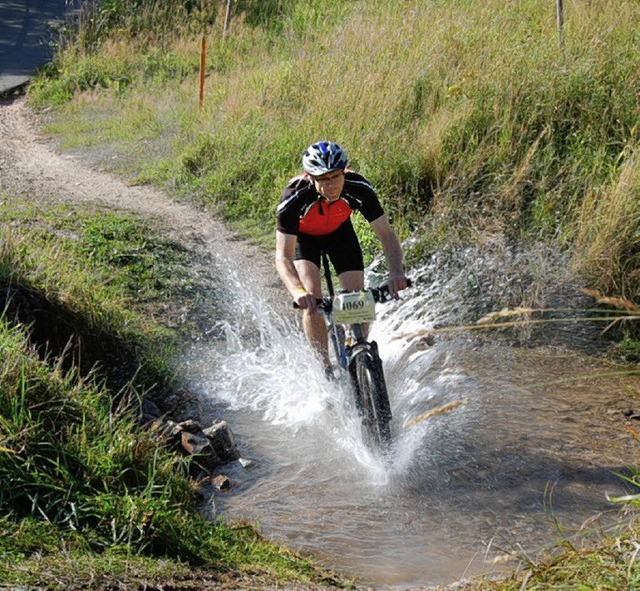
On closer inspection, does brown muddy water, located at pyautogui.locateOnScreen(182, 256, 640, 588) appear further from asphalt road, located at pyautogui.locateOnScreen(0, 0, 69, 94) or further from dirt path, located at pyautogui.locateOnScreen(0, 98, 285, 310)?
asphalt road, located at pyautogui.locateOnScreen(0, 0, 69, 94)

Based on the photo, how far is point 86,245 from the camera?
8805mm

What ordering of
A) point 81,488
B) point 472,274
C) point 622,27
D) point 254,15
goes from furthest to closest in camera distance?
point 254,15 < point 622,27 < point 472,274 < point 81,488

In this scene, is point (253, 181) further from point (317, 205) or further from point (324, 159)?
point (324, 159)

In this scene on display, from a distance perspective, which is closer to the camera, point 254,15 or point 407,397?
point 407,397

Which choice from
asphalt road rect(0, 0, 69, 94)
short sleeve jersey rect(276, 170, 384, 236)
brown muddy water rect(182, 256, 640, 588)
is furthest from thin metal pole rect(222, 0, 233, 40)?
short sleeve jersey rect(276, 170, 384, 236)

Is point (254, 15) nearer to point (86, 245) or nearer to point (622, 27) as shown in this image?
point (622, 27)

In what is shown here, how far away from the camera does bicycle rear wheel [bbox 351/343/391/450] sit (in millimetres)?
5820

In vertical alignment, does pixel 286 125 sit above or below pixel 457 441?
above

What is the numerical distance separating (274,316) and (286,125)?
145 inches

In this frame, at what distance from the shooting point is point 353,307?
5480mm

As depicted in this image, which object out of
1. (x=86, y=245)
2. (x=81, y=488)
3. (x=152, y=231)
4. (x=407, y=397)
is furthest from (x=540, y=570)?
(x=152, y=231)

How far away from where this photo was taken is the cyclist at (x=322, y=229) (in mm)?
5727

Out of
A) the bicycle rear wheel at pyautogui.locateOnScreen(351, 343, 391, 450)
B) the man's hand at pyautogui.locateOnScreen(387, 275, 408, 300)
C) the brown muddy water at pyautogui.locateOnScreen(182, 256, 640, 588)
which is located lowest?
the brown muddy water at pyautogui.locateOnScreen(182, 256, 640, 588)

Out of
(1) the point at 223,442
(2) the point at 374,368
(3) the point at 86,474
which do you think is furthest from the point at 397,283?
(3) the point at 86,474
